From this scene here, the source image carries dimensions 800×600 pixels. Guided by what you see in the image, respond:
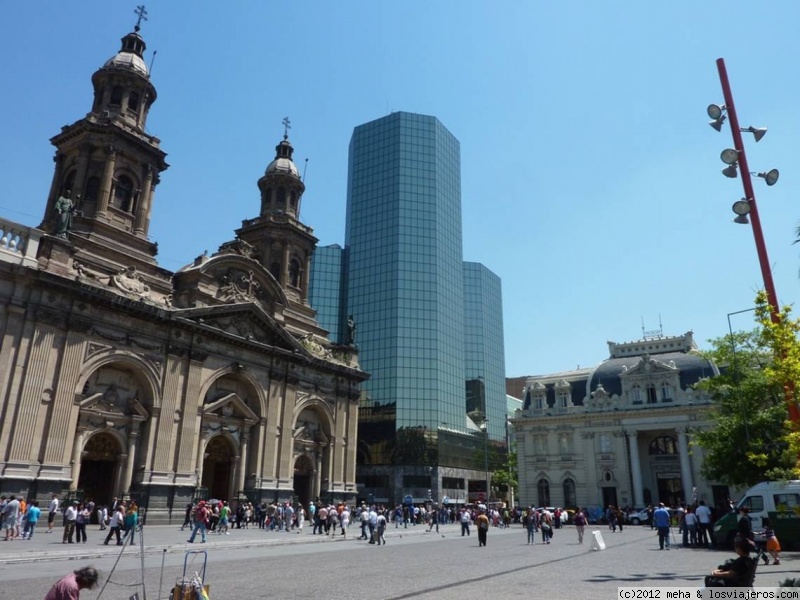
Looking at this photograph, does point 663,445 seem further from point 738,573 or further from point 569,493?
point 738,573

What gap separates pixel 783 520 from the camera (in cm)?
2106

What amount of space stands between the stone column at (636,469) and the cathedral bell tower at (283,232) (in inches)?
1391

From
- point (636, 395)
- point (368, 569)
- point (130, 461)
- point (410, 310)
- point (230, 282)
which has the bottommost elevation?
point (368, 569)

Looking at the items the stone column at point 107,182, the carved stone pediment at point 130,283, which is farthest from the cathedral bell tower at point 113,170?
the carved stone pediment at point 130,283

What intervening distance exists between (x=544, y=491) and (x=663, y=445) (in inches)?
533

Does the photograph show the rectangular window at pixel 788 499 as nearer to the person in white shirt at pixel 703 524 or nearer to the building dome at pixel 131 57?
the person in white shirt at pixel 703 524

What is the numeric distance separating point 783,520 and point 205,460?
33.4m

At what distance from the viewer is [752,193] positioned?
1209 centimetres

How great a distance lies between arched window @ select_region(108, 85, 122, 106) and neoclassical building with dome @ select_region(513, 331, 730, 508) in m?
49.9

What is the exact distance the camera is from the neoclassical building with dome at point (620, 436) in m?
58.0

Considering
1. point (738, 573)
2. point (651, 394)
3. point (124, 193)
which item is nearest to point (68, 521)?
point (738, 573)

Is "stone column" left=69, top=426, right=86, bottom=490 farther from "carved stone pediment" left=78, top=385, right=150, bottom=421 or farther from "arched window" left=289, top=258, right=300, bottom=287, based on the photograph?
"arched window" left=289, top=258, right=300, bottom=287

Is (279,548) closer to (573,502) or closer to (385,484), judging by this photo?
(573,502)

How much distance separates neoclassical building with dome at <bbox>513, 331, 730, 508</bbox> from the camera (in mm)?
57969
